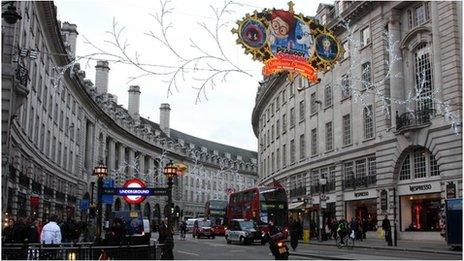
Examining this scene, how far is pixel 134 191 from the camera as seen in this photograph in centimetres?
2262

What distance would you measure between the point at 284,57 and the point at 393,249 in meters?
17.7

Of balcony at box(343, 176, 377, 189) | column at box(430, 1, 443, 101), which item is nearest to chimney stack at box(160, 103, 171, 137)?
balcony at box(343, 176, 377, 189)

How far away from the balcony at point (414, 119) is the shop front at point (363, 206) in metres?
5.46

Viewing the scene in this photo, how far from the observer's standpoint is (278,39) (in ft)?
48.0

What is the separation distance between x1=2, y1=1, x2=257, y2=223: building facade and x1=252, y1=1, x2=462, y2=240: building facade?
54.1ft

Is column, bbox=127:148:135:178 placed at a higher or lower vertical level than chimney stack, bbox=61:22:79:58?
lower

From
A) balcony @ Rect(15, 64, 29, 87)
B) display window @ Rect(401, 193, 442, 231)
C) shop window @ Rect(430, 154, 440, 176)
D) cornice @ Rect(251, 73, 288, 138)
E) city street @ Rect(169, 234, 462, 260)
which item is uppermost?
cornice @ Rect(251, 73, 288, 138)

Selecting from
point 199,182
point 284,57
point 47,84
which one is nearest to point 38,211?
point 47,84

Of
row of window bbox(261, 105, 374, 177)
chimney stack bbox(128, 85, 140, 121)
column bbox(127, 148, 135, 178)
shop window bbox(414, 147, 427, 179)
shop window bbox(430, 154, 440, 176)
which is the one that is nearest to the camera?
shop window bbox(430, 154, 440, 176)

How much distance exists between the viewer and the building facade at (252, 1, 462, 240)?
3369cm

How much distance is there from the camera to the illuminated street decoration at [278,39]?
14.4m

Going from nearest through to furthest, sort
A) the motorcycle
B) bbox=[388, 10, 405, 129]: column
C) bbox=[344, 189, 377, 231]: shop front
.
Result: the motorcycle
bbox=[388, 10, 405, 129]: column
bbox=[344, 189, 377, 231]: shop front

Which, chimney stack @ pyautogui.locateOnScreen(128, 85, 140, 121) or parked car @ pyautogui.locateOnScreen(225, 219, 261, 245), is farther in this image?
chimney stack @ pyautogui.locateOnScreen(128, 85, 140, 121)

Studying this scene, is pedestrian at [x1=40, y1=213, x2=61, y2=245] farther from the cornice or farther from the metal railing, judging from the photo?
the cornice
